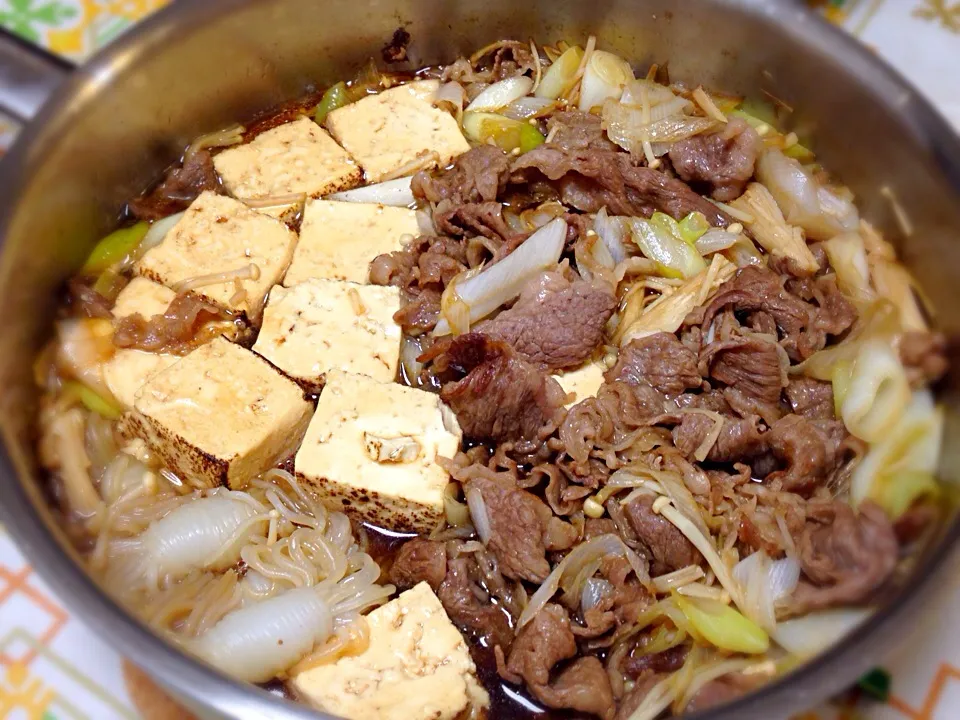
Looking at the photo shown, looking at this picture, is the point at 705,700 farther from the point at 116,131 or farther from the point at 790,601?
the point at 116,131

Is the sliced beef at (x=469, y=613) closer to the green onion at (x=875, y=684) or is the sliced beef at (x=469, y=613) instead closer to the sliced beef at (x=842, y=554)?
the sliced beef at (x=842, y=554)

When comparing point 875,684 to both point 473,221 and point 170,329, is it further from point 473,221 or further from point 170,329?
point 170,329

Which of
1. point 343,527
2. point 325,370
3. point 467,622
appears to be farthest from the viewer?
point 325,370

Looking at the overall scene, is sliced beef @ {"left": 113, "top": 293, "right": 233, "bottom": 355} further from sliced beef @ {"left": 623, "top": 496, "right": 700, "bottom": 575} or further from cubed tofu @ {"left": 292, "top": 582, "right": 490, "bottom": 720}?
sliced beef @ {"left": 623, "top": 496, "right": 700, "bottom": 575}

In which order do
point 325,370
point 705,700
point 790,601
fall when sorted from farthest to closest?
point 325,370 < point 790,601 < point 705,700

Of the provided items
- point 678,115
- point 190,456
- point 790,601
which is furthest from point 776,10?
point 190,456

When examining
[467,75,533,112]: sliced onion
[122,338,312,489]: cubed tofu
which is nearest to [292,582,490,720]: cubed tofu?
[122,338,312,489]: cubed tofu

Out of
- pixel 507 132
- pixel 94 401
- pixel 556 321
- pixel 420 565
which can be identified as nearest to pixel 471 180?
pixel 507 132
